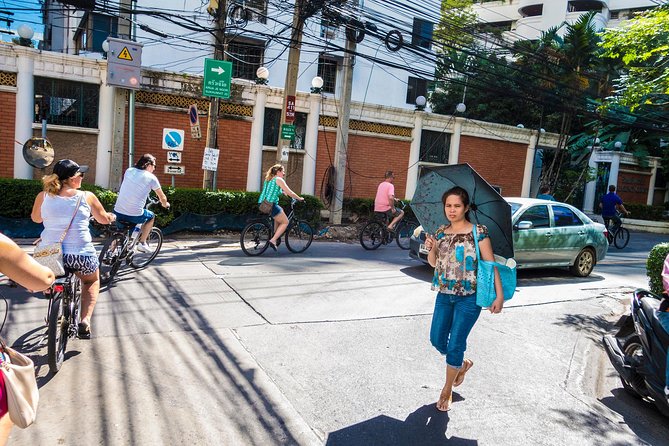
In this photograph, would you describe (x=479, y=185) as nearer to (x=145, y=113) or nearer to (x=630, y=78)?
(x=630, y=78)

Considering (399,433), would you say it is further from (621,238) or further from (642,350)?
(621,238)

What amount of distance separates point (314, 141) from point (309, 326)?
1005cm

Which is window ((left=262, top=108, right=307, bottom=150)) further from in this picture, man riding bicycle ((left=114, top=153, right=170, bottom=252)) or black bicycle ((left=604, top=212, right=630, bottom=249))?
black bicycle ((left=604, top=212, right=630, bottom=249))

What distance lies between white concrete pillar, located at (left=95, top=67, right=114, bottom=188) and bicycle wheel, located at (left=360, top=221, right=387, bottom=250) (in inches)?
251

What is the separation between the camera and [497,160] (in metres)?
19.2

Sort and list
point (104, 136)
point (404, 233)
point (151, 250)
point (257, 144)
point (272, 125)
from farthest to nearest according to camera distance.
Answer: point (272, 125) < point (257, 144) < point (404, 233) < point (104, 136) < point (151, 250)

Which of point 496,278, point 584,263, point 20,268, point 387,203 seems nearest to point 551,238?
point 584,263

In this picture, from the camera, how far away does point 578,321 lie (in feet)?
22.6

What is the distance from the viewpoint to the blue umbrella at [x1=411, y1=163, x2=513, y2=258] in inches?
159

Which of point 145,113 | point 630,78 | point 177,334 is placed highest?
point 630,78

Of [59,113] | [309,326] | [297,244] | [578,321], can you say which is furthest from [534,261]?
[59,113]

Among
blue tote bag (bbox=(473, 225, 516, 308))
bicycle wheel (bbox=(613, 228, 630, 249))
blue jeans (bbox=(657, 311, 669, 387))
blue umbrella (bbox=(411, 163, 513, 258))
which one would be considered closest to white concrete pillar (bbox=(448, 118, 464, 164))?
bicycle wheel (bbox=(613, 228, 630, 249))

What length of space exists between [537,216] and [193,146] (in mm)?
8997

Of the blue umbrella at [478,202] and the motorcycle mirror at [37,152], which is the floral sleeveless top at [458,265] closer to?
the blue umbrella at [478,202]
